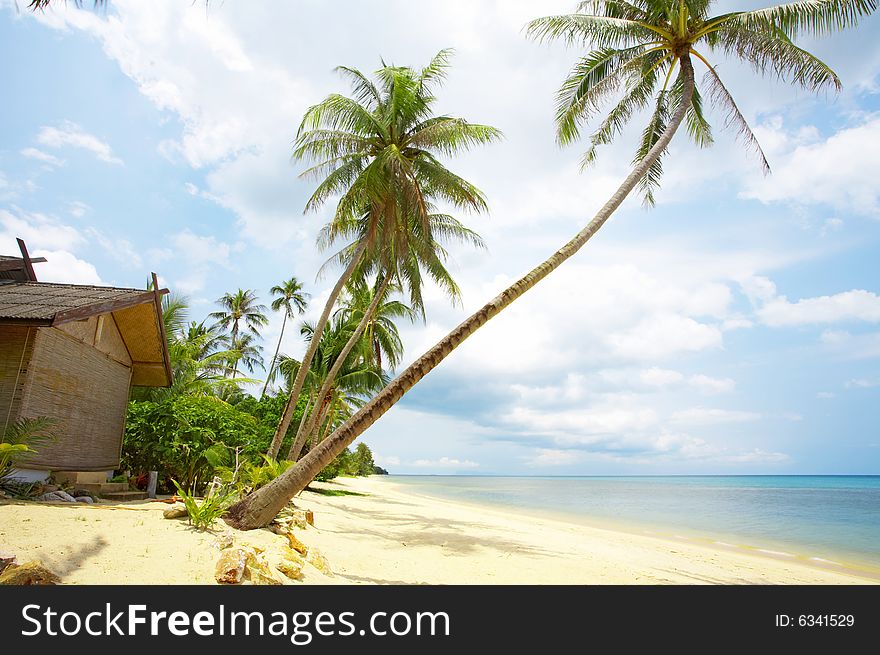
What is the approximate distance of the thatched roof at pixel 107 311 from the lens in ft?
23.5

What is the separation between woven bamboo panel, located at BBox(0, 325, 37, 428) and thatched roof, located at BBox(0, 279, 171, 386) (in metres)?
0.44

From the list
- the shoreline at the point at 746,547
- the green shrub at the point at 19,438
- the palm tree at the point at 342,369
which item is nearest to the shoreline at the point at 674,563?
the shoreline at the point at 746,547

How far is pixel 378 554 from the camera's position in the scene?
755 cm

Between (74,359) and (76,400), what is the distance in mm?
753

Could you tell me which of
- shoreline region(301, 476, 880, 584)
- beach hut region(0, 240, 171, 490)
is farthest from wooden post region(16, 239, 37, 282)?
shoreline region(301, 476, 880, 584)

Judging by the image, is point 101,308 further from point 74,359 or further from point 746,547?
point 746,547

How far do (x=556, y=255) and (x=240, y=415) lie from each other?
29.5 feet

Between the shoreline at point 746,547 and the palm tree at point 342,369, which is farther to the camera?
the palm tree at point 342,369

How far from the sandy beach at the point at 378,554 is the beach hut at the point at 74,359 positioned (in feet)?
6.29

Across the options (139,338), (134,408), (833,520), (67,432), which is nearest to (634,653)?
(67,432)

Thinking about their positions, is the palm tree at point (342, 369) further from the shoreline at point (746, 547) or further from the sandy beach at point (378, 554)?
the shoreline at point (746, 547)

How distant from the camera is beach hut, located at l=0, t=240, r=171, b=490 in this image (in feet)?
24.3

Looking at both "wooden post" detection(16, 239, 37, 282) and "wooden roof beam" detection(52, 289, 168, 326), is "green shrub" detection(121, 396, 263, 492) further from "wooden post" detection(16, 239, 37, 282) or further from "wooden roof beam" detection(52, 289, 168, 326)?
"wooden post" detection(16, 239, 37, 282)

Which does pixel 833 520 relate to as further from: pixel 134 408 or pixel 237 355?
pixel 134 408
